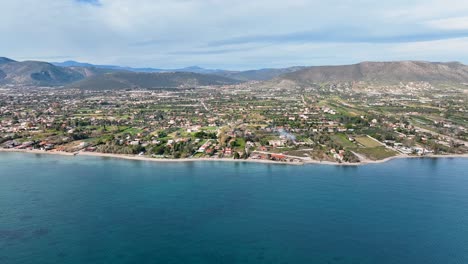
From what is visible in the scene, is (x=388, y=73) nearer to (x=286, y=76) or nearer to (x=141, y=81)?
(x=286, y=76)

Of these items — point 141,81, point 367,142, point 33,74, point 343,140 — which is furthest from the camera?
point 33,74

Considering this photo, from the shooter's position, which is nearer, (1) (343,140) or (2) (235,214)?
(2) (235,214)

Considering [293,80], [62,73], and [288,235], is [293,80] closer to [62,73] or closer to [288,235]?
[288,235]

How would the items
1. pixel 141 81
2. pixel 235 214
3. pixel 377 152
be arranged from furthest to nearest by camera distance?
pixel 141 81, pixel 377 152, pixel 235 214

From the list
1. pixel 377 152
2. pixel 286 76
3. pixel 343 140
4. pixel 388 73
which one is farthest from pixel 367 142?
pixel 286 76

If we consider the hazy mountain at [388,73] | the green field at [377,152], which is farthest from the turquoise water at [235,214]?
the hazy mountain at [388,73]

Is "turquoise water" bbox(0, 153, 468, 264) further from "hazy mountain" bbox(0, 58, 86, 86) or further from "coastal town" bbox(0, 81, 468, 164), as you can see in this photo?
"hazy mountain" bbox(0, 58, 86, 86)
